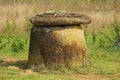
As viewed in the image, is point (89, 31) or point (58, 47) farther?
point (89, 31)

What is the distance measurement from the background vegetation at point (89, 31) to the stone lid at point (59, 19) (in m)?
1.00

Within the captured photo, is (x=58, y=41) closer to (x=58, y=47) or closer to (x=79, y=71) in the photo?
(x=58, y=47)

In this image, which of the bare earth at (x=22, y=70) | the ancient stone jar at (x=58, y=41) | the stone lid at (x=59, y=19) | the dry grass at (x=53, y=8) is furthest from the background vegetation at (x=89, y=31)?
the stone lid at (x=59, y=19)

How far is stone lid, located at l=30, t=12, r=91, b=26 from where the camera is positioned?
27.8 ft

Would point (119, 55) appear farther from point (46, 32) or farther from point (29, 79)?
point (29, 79)

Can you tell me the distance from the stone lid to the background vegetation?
1.00m

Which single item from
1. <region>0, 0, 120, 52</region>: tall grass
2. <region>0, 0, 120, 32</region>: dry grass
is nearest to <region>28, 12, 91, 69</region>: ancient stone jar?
<region>0, 0, 120, 52</region>: tall grass

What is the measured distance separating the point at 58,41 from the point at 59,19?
46 cm

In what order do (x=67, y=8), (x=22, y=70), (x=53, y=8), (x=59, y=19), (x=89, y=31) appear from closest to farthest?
(x=59, y=19), (x=22, y=70), (x=89, y=31), (x=53, y=8), (x=67, y=8)

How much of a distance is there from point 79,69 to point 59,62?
0.44m

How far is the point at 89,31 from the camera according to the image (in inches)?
605

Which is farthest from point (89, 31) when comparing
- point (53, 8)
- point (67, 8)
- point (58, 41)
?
point (58, 41)

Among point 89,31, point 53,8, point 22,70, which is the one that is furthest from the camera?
point 53,8

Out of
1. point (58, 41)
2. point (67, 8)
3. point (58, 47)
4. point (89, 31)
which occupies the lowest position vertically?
point (89, 31)
